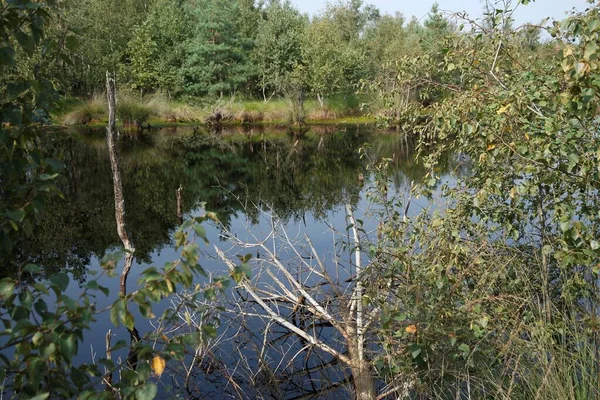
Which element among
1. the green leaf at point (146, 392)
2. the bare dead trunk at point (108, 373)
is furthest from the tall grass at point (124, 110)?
the green leaf at point (146, 392)

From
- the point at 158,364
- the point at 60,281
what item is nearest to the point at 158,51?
the point at 60,281

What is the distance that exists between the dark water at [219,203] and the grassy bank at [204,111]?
3.02 m

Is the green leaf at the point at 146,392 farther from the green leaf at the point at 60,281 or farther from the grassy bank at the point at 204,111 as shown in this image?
the grassy bank at the point at 204,111

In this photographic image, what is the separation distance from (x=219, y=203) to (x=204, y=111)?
89.2ft

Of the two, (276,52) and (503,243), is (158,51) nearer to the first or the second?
(276,52)

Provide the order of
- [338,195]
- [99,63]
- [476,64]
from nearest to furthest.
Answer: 1. [476,64]
2. [338,195]
3. [99,63]

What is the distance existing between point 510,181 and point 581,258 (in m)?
1.76

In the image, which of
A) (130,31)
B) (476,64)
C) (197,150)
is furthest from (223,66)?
(476,64)

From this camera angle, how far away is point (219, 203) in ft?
59.5

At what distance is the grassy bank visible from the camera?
124 ft

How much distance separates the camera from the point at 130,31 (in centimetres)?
5028

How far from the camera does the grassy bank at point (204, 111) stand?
124 ft

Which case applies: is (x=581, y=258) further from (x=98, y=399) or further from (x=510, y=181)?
(x=98, y=399)

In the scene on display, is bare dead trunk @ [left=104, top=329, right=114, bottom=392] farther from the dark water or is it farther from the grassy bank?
the grassy bank
